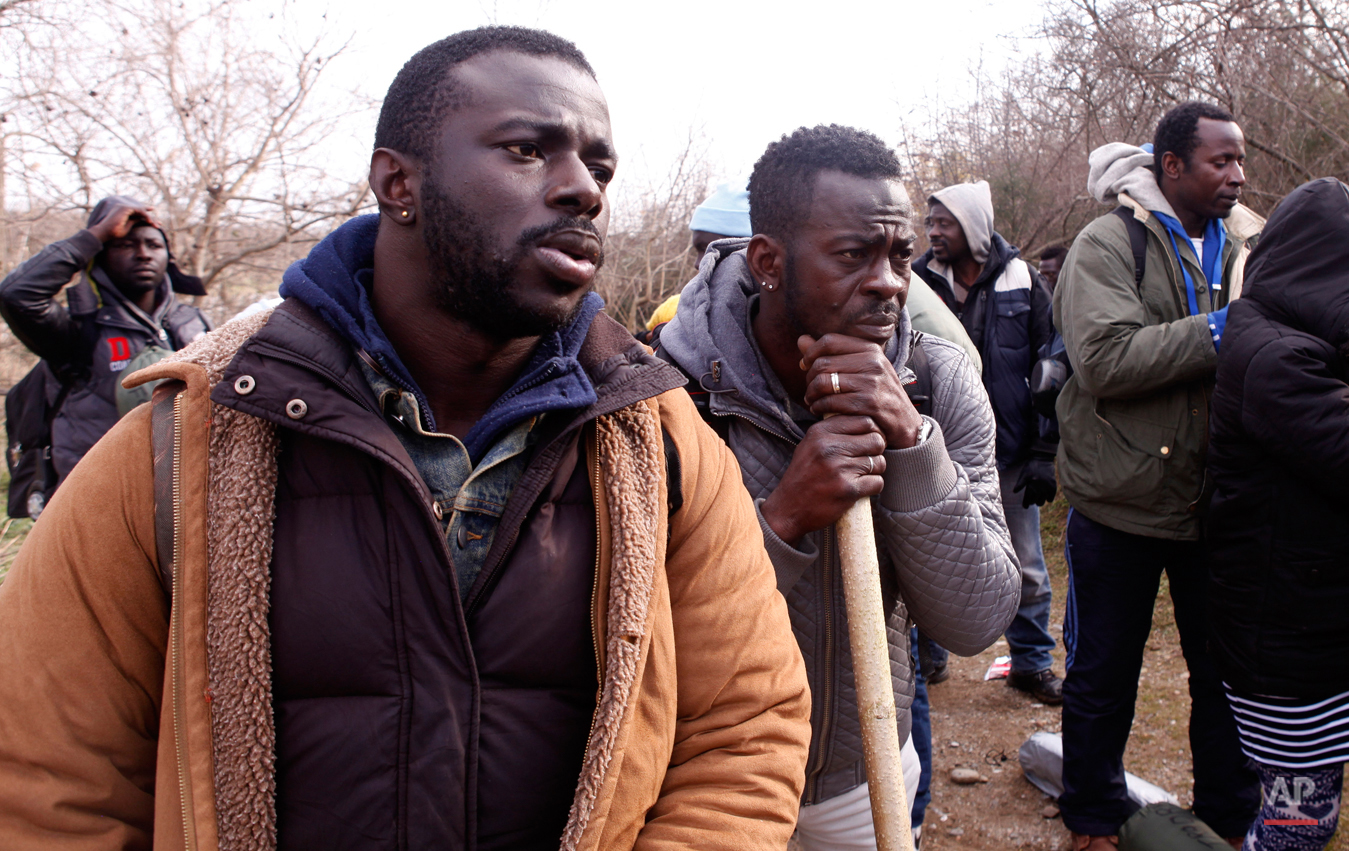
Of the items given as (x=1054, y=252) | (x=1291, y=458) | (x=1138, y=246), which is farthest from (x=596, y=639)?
(x=1054, y=252)

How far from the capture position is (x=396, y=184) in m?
1.35

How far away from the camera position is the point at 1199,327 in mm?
2816

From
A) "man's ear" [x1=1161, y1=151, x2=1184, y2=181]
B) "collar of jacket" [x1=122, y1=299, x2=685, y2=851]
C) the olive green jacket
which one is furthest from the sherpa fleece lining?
"man's ear" [x1=1161, y1=151, x2=1184, y2=181]

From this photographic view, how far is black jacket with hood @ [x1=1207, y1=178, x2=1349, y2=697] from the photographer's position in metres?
2.26

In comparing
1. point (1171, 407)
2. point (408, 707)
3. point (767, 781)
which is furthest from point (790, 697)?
point (1171, 407)

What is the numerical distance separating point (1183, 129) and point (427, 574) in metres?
3.27

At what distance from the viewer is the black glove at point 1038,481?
4402mm

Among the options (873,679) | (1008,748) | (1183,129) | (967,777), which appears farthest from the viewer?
(1008,748)

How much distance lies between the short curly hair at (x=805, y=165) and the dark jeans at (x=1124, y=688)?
1.77m

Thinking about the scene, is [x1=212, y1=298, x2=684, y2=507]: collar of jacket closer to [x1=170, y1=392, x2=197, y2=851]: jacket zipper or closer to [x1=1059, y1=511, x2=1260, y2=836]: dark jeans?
[x1=170, y1=392, x2=197, y2=851]: jacket zipper

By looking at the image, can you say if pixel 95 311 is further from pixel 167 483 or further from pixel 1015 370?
pixel 1015 370

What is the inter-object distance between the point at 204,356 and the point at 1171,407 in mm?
2939

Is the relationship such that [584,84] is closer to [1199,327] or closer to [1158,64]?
[1199,327]

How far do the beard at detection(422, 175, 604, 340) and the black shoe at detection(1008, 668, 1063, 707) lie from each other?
4.07m
